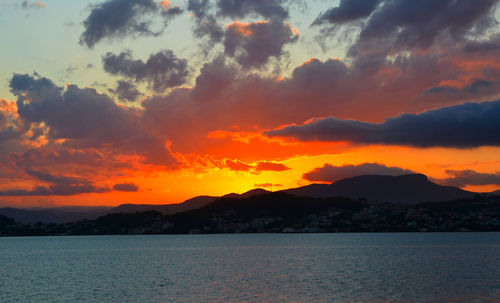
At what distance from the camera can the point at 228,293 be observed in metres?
78.6

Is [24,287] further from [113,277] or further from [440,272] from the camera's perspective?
[440,272]

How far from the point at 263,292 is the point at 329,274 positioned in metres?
30.5

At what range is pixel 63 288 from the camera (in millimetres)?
90312

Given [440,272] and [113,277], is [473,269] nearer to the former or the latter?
[440,272]

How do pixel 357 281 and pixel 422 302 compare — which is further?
pixel 357 281

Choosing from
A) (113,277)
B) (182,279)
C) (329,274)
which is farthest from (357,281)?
(113,277)

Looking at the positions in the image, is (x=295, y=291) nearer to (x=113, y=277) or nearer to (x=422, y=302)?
(x=422, y=302)

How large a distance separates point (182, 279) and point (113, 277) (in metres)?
18.6

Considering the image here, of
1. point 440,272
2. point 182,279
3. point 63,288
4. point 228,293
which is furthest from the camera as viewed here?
point 440,272

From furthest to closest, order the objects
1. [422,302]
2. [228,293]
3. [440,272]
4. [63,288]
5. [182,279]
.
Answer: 1. [440,272]
2. [182,279]
3. [63,288]
4. [228,293]
5. [422,302]

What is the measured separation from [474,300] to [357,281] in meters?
26.4

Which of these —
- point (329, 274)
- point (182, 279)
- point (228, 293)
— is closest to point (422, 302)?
point (228, 293)

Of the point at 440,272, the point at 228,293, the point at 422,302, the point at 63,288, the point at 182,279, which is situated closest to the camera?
the point at 422,302

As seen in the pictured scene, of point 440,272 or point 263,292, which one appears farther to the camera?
point 440,272
